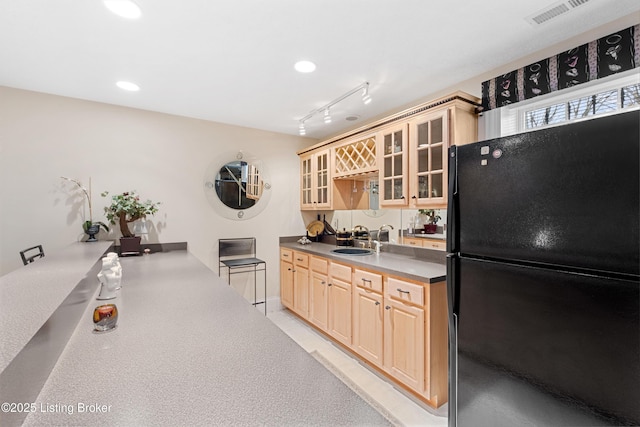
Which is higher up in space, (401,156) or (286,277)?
(401,156)

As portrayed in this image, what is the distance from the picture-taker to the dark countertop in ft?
6.70

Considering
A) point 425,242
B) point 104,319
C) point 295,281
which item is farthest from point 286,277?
point 104,319

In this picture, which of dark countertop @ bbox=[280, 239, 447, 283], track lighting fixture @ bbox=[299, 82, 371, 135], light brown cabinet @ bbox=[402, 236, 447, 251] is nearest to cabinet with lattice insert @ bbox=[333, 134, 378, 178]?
track lighting fixture @ bbox=[299, 82, 371, 135]

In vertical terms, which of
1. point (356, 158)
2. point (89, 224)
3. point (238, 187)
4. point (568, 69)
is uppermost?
point (568, 69)

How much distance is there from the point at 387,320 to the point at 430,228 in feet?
3.06

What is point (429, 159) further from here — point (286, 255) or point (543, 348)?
point (286, 255)

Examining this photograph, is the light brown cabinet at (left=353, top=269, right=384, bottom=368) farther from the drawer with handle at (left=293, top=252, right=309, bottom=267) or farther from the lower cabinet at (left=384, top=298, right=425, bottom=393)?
the drawer with handle at (left=293, top=252, right=309, bottom=267)

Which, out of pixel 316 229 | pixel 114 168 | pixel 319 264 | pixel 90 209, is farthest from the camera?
pixel 316 229

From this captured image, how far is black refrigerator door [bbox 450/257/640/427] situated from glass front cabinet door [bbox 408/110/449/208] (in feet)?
2.83

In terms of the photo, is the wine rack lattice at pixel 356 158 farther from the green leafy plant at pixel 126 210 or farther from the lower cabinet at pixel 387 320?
the green leafy plant at pixel 126 210

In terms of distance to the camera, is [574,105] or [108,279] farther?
[574,105]

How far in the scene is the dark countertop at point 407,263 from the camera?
2041mm

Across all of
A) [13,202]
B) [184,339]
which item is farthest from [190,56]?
[13,202]

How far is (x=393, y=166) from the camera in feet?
8.85
